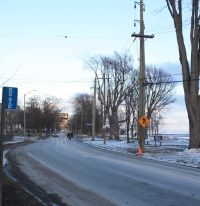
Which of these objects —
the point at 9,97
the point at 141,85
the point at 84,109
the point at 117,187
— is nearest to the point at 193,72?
the point at 141,85

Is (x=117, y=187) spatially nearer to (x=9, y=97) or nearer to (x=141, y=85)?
(x=9, y=97)

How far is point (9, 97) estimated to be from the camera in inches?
376

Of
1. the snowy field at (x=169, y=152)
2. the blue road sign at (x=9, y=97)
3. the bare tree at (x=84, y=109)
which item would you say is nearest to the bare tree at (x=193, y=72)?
the snowy field at (x=169, y=152)

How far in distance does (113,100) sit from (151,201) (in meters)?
76.5

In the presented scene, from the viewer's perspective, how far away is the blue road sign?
A: 939 centimetres

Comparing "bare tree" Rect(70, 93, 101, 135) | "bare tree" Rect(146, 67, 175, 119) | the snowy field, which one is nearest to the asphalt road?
the snowy field

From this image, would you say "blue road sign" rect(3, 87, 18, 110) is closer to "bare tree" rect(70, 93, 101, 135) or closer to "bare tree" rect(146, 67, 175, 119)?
"bare tree" rect(146, 67, 175, 119)

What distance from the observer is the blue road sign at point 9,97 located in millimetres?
9391

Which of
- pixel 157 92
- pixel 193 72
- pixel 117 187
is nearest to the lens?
pixel 117 187

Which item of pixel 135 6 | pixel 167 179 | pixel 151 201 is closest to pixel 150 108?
pixel 135 6

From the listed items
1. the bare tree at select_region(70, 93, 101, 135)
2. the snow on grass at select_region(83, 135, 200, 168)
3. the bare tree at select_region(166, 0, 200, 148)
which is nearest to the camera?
the snow on grass at select_region(83, 135, 200, 168)

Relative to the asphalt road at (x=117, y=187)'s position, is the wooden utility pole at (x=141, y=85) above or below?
above

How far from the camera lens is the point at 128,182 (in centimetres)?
1766

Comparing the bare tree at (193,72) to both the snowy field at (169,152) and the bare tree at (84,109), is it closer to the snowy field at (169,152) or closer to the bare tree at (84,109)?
the snowy field at (169,152)
